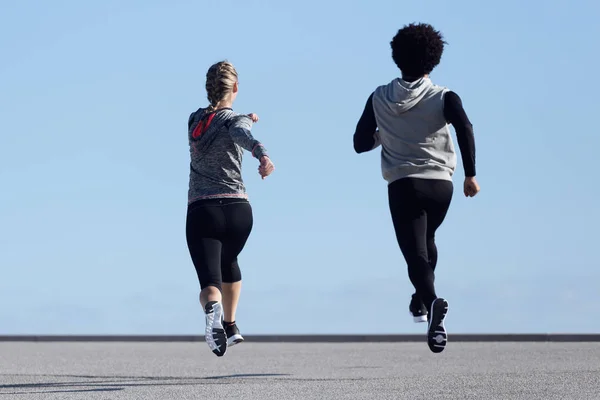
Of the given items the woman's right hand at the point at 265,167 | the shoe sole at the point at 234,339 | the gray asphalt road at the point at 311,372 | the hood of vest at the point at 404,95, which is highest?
the hood of vest at the point at 404,95

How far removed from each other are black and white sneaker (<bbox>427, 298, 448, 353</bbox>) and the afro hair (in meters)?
1.76

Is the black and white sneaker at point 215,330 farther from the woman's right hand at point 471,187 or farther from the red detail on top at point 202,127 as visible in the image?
the woman's right hand at point 471,187

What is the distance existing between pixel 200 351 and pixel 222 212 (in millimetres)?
7503

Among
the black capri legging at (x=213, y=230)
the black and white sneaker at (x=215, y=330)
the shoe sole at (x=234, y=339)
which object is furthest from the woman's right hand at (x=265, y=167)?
the shoe sole at (x=234, y=339)

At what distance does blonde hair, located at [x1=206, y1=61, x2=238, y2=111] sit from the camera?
7910 mm

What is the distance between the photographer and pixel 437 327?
6.95 m

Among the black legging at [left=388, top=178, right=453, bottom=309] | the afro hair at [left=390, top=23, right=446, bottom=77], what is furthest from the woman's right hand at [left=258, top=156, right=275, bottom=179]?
the afro hair at [left=390, top=23, right=446, bottom=77]

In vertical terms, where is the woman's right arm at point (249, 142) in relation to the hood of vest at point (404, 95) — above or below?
below

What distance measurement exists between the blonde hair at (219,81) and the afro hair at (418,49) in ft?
4.42

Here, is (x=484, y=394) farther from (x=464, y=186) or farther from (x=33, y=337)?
(x=33, y=337)

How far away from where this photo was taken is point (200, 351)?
48.5ft

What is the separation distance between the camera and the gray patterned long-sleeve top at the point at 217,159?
7629mm

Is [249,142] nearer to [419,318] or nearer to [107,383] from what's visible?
[419,318]

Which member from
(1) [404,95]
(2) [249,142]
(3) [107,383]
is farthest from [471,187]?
(3) [107,383]
